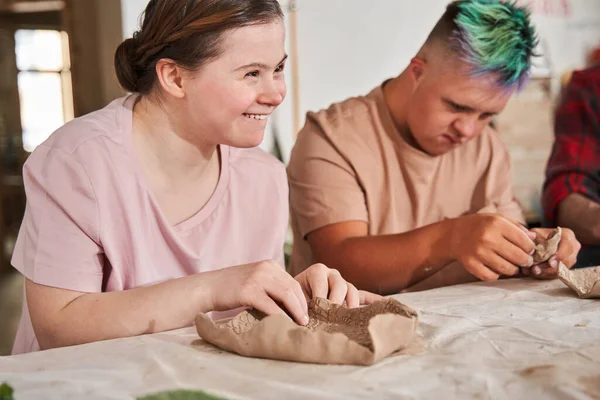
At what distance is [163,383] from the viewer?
0.80 m

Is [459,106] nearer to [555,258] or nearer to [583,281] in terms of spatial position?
[555,258]

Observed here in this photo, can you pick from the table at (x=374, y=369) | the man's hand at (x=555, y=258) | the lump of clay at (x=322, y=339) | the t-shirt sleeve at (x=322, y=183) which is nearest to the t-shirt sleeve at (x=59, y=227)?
the table at (x=374, y=369)

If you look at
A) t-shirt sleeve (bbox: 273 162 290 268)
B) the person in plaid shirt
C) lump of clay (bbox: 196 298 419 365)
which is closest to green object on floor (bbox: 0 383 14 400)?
lump of clay (bbox: 196 298 419 365)

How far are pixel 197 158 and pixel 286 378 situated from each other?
68 centimetres

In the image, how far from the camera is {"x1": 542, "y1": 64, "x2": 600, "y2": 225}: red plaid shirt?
6.64 feet

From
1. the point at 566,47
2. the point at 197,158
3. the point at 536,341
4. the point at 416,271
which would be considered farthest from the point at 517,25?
the point at 566,47

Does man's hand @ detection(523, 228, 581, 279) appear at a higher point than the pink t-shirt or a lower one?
lower

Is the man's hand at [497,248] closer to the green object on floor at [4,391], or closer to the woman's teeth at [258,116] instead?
the woman's teeth at [258,116]

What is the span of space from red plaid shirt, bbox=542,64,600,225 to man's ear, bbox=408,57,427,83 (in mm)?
589

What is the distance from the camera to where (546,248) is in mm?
1416

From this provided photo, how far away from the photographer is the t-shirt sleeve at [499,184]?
189 centimetres

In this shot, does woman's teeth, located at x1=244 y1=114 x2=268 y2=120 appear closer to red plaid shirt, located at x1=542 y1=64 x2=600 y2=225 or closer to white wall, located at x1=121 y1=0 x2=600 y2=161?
red plaid shirt, located at x1=542 y1=64 x2=600 y2=225

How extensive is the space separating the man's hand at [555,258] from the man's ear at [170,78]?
0.81m

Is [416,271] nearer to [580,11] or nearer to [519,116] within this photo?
[519,116]
